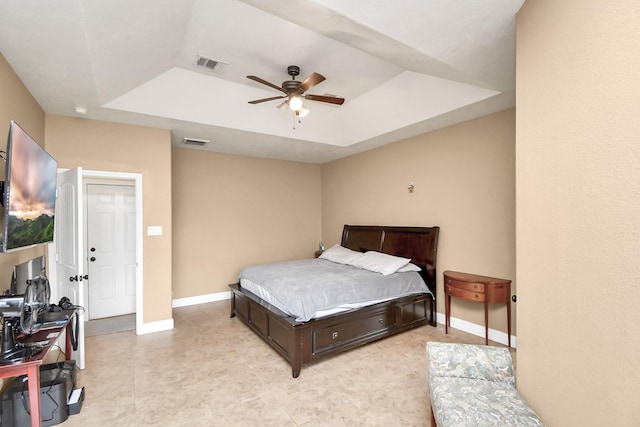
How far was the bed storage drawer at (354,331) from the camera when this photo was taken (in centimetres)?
316

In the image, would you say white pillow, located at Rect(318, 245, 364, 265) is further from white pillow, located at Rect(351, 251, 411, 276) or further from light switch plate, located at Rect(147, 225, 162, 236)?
light switch plate, located at Rect(147, 225, 162, 236)

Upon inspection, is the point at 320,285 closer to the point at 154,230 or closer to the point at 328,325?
the point at 328,325

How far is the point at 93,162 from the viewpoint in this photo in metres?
3.76

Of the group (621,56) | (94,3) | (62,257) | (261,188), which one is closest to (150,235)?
(62,257)

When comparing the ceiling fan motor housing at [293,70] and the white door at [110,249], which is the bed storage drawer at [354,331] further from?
the white door at [110,249]

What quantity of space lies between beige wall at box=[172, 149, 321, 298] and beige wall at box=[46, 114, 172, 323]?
108cm

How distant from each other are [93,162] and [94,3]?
248 cm

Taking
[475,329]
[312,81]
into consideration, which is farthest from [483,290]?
[312,81]

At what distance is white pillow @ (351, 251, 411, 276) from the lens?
4.03 meters

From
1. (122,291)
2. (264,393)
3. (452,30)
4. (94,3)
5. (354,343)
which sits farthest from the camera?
(122,291)

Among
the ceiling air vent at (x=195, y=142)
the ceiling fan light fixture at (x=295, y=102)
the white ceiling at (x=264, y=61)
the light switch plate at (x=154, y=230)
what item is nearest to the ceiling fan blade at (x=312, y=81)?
the ceiling fan light fixture at (x=295, y=102)

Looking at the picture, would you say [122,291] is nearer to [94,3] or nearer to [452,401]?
Answer: [94,3]

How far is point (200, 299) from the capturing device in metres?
5.40

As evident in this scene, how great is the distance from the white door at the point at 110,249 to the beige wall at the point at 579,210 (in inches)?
209
